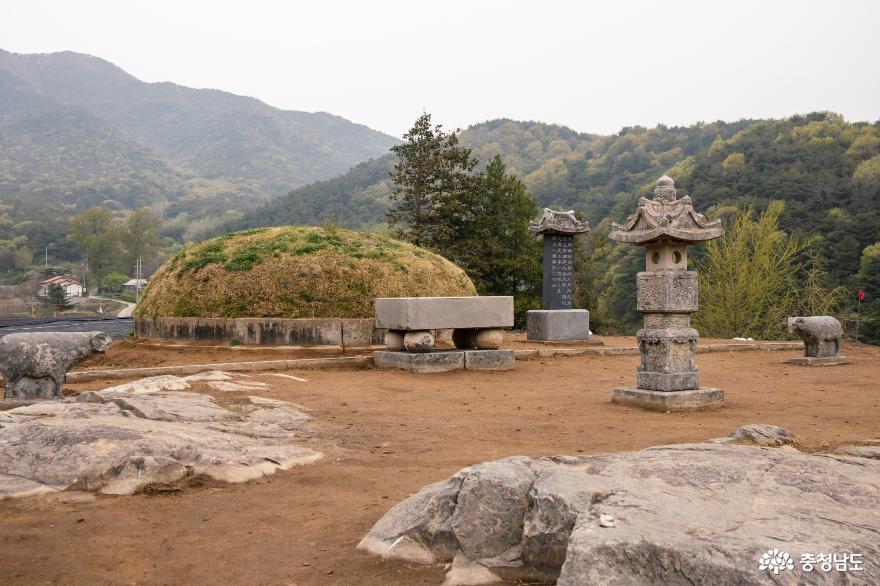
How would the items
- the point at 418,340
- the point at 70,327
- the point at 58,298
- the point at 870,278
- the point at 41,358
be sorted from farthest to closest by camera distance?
1. the point at 58,298
2. the point at 870,278
3. the point at 70,327
4. the point at 418,340
5. the point at 41,358

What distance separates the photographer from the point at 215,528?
3.94 m

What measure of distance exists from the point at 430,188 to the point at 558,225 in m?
10.4

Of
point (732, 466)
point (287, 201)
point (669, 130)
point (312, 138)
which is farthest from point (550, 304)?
point (312, 138)

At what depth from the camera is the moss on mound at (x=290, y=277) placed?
1430cm

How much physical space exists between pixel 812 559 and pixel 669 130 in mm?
76281

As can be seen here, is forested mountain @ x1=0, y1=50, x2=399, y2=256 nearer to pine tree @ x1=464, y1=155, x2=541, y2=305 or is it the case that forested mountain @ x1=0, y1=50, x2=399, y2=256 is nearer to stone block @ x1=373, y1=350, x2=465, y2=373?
pine tree @ x1=464, y1=155, x2=541, y2=305

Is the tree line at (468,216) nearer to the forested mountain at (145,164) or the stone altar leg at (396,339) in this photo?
the stone altar leg at (396,339)

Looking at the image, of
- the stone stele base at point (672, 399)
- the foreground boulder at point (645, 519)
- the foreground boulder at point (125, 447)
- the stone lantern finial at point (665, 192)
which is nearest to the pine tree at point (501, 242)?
the stone lantern finial at point (665, 192)

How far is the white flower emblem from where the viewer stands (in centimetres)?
232

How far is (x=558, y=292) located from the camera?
19.0 meters

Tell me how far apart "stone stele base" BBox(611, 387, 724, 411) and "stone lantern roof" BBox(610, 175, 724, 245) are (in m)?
1.88

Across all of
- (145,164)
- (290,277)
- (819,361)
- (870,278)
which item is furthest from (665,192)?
(145,164)

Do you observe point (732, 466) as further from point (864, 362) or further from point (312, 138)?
point (312, 138)

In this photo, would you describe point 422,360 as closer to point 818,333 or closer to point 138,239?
point 818,333
